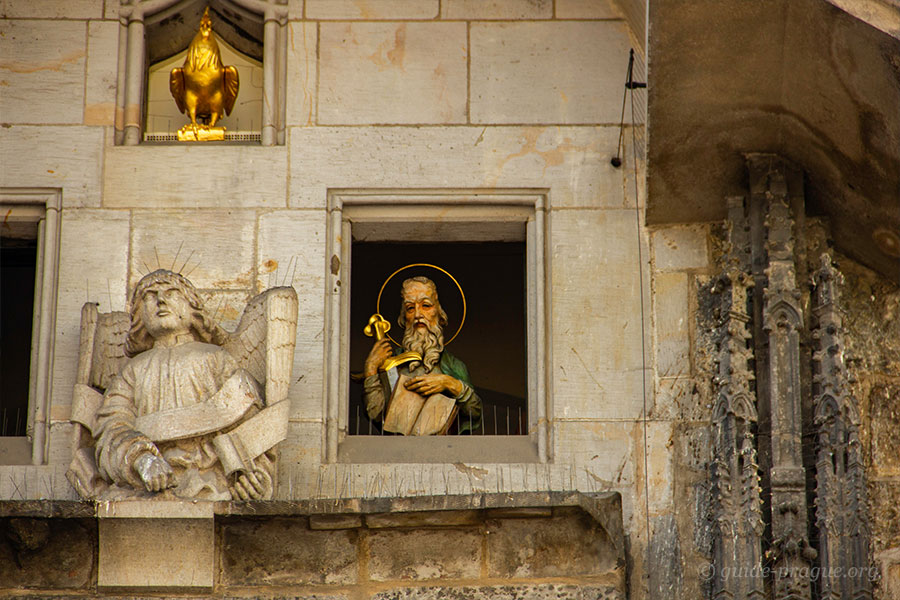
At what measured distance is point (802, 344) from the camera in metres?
8.29

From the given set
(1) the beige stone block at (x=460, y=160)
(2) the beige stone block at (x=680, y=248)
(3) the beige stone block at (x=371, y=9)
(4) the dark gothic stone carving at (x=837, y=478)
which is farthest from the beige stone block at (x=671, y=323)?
(3) the beige stone block at (x=371, y=9)

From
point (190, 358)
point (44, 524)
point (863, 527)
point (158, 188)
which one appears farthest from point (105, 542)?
point (863, 527)

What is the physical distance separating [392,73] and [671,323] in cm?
183

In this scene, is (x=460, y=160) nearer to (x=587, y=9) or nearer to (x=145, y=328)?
(x=587, y=9)

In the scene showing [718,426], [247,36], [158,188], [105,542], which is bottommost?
[105,542]

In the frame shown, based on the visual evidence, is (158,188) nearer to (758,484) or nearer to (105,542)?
(105,542)

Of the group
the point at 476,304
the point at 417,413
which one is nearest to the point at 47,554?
the point at 417,413

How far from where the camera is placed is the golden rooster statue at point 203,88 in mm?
9258

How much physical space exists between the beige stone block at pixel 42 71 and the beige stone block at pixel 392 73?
1.18 meters

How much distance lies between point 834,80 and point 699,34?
24.1 inches

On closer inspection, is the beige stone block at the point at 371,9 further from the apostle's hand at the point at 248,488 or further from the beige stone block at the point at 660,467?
the apostle's hand at the point at 248,488

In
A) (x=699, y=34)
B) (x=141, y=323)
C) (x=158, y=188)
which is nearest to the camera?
(x=699, y=34)

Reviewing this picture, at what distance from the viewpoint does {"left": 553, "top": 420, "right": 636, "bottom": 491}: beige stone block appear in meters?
8.45

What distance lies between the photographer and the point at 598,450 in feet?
27.9
